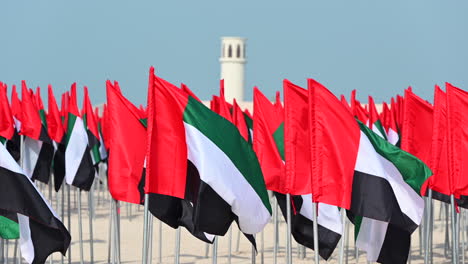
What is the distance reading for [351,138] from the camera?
31.4 feet

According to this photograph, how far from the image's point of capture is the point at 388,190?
9.50m

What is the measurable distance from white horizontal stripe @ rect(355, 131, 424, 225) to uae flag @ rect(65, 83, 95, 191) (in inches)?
297

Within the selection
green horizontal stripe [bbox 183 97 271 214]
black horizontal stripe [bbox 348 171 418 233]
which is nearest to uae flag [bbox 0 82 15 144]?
green horizontal stripe [bbox 183 97 271 214]

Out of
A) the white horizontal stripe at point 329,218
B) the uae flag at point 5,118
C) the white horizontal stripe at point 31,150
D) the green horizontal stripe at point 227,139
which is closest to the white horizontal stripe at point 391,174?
the green horizontal stripe at point 227,139

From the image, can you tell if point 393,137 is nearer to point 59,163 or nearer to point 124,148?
point 59,163

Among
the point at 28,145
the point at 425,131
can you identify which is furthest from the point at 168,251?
the point at 425,131

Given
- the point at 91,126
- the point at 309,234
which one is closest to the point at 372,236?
the point at 309,234

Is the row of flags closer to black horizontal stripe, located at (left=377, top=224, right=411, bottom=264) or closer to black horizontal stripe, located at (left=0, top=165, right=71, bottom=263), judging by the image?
black horizontal stripe, located at (left=377, top=224, right=411, bottom=264)

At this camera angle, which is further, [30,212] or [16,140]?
[16,140]

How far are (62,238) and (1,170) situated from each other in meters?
0.79

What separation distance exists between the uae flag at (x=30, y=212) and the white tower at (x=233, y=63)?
94.7 meters

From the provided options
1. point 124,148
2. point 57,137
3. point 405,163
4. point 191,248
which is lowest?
point 191,248

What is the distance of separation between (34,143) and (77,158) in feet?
4.71

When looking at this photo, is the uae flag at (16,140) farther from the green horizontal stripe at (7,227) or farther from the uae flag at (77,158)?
the green horizontal stripe at (7,227)
